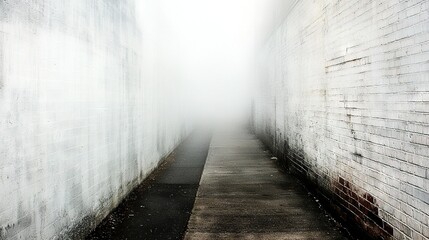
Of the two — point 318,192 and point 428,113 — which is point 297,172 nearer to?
point 318,192

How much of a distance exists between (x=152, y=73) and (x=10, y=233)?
638 cm

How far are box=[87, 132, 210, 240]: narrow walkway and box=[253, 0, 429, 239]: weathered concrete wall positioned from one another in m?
2.53

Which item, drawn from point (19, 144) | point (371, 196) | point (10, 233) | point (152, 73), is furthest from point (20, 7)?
point (152, 73)

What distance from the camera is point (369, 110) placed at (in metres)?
4.05

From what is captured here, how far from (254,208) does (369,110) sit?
256cm

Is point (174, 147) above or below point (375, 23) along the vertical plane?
below

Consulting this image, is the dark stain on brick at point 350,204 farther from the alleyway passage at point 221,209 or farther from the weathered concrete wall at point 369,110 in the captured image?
the alleyway passage at point 221,209

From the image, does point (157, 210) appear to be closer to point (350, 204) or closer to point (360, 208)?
point (350, 204)

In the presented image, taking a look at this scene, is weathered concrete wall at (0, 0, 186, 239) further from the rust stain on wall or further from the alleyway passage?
the rust stain on wall

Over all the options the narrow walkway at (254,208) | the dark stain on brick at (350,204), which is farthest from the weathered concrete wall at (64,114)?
the dark stain on brick at (350,204)

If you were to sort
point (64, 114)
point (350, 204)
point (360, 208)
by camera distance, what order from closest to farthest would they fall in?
point (64, 114), point (360, 208), point (350, 204)

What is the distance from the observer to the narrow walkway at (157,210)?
4.74 metres

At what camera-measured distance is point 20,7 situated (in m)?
3.00

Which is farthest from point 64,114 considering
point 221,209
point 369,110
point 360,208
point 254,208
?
point 360,208
